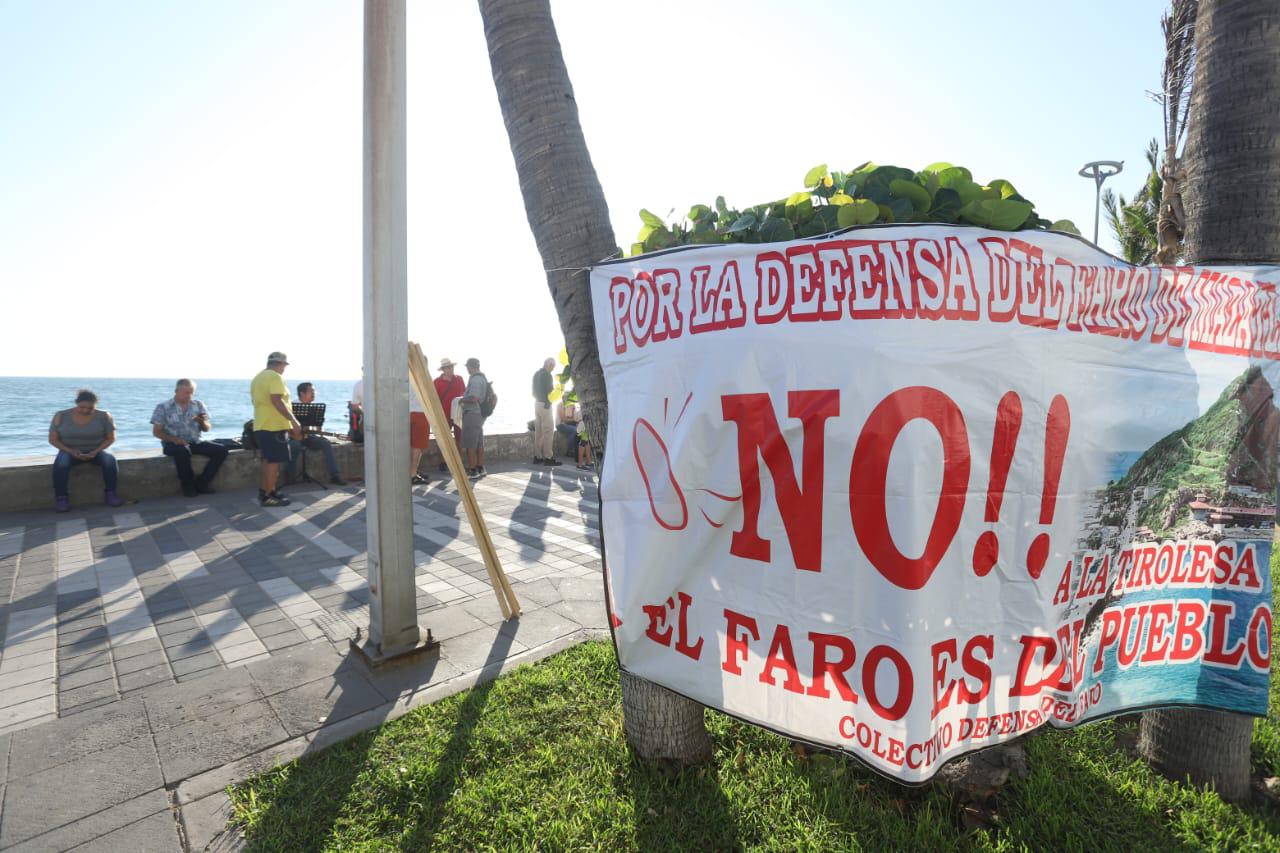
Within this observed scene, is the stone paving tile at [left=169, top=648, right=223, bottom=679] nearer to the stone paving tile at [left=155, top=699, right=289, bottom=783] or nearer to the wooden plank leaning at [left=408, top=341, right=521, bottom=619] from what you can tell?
the stone paving tile at [left=155, top=699, right=289, bottom=783]

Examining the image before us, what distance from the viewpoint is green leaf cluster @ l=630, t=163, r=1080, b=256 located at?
2.06 m

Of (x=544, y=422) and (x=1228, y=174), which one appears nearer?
(x=1228, y=174)

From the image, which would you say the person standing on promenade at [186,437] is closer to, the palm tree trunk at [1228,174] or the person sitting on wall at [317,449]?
the person sitting on wall at [317,449]

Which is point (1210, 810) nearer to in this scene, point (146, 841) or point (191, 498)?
point (146, 841)

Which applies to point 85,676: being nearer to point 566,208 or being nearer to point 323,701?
point 323,701

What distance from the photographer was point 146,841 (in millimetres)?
2350

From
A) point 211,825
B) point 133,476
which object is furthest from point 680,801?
point 133,476

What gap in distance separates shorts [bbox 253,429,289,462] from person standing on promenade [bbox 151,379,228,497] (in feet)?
3.25

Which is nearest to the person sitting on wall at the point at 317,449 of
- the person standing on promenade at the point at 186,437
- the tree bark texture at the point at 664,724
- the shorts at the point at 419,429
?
the person standing on promenade at the point at 186,437

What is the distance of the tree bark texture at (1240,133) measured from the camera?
8.10 feet

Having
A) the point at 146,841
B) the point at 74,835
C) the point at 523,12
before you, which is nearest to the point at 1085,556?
the point at 523,12

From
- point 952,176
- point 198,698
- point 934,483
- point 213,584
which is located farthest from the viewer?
point 213,584

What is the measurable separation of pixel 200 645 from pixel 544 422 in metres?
8.15

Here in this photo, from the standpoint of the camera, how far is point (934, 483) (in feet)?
6.00
